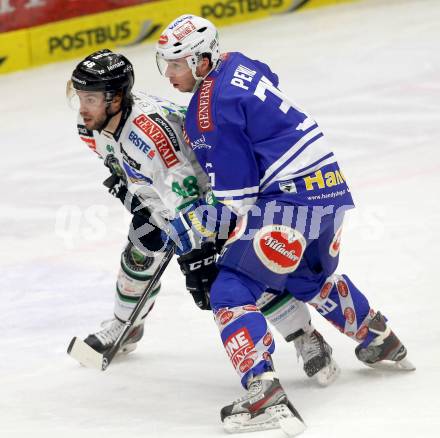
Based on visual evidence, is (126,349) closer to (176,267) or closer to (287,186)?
(176,267)

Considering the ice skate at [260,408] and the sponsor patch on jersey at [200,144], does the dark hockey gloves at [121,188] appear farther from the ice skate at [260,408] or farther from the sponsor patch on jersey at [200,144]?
the ice skate at [260,408]

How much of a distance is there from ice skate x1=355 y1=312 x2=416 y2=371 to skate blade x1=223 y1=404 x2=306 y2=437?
27.7 inches

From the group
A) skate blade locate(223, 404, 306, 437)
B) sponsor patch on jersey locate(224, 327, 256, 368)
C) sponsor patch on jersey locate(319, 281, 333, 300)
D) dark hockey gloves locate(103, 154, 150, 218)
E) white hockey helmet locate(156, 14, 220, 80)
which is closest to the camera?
skate blade locate(223, 404, 306, 437)

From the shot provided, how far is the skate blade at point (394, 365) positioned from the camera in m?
4.77

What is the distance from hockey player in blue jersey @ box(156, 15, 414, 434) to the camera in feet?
14.0

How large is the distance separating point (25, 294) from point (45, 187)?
1.68 meters

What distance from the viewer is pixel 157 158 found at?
4.60 metres

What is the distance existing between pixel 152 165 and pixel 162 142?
0.09 meters

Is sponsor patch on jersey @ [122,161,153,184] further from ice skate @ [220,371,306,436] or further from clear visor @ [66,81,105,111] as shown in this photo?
ice skate @ [220,371,306,436]

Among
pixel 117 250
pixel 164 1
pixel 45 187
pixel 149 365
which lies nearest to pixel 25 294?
pixel 117 250

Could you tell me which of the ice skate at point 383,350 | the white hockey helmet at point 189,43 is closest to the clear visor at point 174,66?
the white hockey helmet at point 189,43

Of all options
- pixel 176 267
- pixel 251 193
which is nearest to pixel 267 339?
pixel 251 193

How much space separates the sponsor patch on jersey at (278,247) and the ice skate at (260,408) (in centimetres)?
38

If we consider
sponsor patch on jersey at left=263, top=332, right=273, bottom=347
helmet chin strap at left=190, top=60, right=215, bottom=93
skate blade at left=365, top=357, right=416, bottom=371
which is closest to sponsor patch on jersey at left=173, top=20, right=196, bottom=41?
Answer: helmet chin strap at left=190, top=60, right=215, bottom=93
